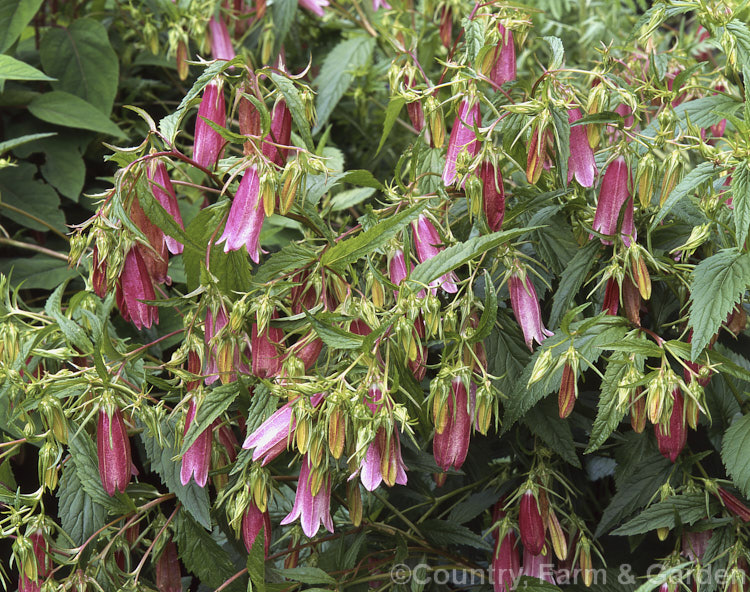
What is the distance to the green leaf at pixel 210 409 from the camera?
946 mm

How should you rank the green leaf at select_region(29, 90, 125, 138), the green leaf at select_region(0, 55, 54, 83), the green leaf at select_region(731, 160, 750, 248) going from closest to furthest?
1. the green leaf at select_region(731, 160, 750, 248)
2. the green leaf at select_region(0, 55, 54, 83)
3. the green leaf at select_region(29, 90, 125, 138)

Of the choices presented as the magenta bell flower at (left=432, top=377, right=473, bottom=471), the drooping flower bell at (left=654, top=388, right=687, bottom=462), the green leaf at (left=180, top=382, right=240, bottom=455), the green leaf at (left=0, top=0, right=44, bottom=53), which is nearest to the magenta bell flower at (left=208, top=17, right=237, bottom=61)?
the green leaf at (left=0, top=0, right=44, bottom=53)

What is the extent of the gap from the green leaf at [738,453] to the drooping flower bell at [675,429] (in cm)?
11

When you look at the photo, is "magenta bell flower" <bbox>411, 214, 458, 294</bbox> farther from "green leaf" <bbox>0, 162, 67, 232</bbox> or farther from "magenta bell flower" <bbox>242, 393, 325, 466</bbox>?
"green leaf" <bbox>0, 162, 67, 232</bbox>

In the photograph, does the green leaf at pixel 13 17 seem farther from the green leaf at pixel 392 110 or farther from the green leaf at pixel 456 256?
the green leaf at pixel 456 256

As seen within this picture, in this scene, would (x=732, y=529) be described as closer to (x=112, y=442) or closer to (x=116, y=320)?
(x=112, y=442)

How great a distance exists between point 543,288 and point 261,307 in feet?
1.38

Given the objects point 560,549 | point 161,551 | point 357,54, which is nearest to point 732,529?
point 560,549

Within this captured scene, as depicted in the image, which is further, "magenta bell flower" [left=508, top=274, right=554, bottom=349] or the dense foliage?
"magenta bell flower" [left=508, top=274, right=554, bottom=349]

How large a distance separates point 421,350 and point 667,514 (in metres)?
0.41

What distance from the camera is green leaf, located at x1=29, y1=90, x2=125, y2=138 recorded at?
70.4 inches

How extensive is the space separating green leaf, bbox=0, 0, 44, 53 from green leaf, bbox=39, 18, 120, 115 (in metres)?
0.13

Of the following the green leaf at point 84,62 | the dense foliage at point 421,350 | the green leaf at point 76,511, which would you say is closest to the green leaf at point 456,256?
the dense foliage at point 421,350

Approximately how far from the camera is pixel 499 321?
1090 mm
